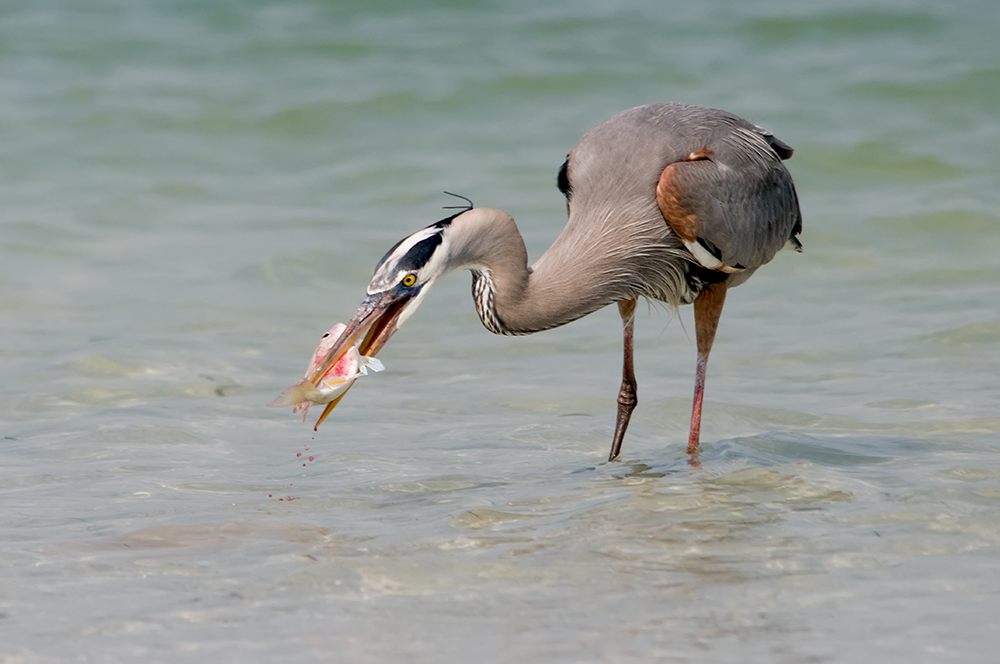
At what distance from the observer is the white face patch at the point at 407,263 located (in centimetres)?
491

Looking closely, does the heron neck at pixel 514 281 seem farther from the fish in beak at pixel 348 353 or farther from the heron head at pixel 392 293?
the fish in beak at pixel 348 353

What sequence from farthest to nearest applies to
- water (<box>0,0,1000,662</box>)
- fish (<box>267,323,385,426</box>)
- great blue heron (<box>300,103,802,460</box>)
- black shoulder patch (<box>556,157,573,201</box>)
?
black shoulder patch (<box>556,157,573,201</box>) → great blue heron (<box>300,103,802,460</box>) → fish (<box>267,323,385,426</box>) → water (<box>0,0,1000,662</box>)

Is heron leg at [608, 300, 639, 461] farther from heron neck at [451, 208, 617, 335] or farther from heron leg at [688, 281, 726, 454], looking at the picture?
heron neck at [451, 208, 617, 335]

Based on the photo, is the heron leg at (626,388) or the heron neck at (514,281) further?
the heron leg at (626,388)

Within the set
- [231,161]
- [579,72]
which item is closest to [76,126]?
[231,161]

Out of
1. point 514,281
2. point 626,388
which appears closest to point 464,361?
point 626,388

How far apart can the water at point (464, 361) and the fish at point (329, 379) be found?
0.50 m

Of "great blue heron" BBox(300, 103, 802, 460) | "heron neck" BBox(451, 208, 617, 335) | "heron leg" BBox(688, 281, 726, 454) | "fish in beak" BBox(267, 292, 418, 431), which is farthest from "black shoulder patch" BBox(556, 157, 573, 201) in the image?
"fish in beak" BBox(267, 292, 418, 431)

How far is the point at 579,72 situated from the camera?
49.9 feet

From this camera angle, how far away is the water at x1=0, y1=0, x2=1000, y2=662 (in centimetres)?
396

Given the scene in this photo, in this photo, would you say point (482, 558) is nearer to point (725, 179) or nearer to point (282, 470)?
point (282, 470)

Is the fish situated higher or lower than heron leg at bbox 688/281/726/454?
lower

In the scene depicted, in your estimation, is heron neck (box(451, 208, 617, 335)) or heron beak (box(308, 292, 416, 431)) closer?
heron beak (box(308, 292, 416, 431))

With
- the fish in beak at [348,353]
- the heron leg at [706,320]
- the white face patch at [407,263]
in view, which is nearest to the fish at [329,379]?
the fish in beak at [348,353]
